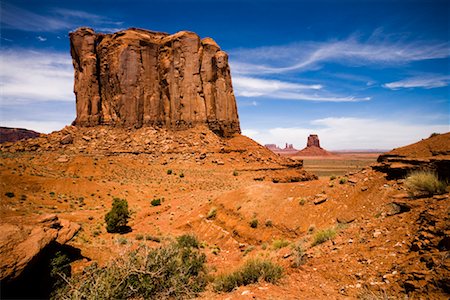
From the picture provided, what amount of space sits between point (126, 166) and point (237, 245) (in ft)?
107

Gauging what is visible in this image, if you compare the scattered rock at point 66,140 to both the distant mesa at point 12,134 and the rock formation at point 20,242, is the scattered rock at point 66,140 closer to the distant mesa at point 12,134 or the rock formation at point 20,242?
the rock formation at point 20,242

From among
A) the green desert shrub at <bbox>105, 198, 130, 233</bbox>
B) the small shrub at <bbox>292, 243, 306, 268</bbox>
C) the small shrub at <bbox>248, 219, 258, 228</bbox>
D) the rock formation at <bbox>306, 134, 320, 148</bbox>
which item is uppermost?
the rock formation at <bbox>306, 134, 320, 148</bbox>

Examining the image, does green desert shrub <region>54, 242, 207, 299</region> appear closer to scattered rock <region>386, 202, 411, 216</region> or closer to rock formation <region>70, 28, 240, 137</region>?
scattered rock <region>386, 202, 411, 216</region>

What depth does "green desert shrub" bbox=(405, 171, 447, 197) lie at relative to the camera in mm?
7023

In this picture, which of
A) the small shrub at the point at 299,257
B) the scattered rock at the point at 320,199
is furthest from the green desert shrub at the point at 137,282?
the scattered rock at the point at 320,199

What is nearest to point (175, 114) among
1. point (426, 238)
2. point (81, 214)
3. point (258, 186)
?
point (81, 214)

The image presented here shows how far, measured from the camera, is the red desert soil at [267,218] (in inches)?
207

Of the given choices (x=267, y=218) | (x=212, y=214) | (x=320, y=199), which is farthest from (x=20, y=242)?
(x=212, y=214)

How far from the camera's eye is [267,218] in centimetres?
1334

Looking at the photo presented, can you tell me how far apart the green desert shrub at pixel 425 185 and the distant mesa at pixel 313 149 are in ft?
528

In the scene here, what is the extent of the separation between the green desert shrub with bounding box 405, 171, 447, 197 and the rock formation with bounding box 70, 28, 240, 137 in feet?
154

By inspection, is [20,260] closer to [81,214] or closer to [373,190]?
[373,190]

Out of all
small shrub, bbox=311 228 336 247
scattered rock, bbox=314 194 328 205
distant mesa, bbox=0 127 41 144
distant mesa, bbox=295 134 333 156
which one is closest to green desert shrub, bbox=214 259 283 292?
small shrub, bbox=311 228 336 247

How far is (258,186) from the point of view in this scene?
1727cm
